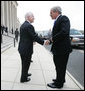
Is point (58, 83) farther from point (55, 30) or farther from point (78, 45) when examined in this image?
point (78, 45)

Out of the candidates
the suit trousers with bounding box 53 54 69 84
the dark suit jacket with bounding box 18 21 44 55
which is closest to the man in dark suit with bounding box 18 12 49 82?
the dark suit jacket with bounding box 18 21 44 55

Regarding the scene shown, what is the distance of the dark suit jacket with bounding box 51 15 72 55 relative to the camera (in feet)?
13.5

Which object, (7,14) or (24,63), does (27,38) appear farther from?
(7,14)

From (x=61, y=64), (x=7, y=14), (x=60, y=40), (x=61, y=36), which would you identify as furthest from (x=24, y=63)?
(x=7, y=14)

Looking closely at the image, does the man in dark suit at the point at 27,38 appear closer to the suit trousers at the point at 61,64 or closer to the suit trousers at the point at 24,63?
the suit trousers at the point at 24,63

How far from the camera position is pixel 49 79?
538 cm

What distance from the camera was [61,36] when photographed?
4.14 metres

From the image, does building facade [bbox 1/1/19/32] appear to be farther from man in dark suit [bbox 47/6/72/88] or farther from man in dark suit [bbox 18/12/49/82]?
man in dark suit [bbox 47/6/72/88]

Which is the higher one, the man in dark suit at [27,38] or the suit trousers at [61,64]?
the man in dark suit at [27,38]

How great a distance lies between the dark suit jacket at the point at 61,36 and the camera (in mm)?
4121

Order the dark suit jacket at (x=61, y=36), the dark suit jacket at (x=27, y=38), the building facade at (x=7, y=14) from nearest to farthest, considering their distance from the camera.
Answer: the dark suit jacket at (x=61, y=36) < the dark suit jacket at (x=27, y=38) < the building facade at (x=7, y=14)

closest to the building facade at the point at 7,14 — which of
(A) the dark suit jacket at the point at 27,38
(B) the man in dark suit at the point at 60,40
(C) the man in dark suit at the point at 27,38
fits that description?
(C) the man in dark suit at the point at 27,38

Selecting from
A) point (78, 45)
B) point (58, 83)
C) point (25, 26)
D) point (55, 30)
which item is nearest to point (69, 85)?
point (58, 83)

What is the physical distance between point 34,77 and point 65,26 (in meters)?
2.12
